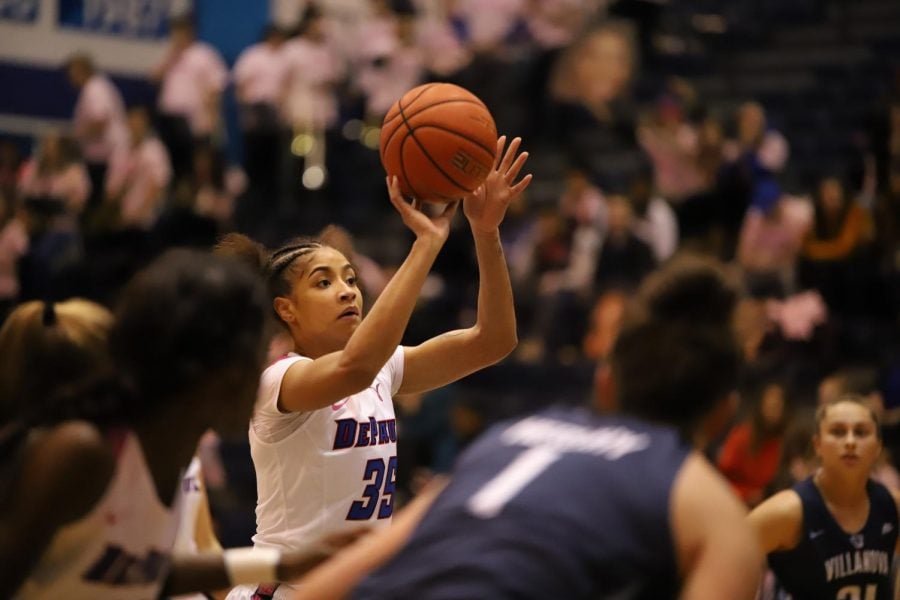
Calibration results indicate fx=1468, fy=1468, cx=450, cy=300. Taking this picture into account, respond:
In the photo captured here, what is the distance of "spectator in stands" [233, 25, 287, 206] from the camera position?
14.5 meters

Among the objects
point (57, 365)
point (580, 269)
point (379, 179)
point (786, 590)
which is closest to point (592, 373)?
point (580, 269)

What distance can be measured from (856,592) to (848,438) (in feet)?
1.95

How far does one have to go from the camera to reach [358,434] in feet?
15.0

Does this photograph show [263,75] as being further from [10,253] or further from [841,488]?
[841,488]

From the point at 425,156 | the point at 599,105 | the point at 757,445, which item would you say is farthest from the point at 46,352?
the point at 599,105

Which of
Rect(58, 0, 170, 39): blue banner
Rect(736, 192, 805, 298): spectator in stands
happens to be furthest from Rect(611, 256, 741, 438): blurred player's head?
Rect(58, 0, 170, 39): blue banner

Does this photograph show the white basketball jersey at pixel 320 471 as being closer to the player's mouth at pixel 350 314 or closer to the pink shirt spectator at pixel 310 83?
the player's mouth at pixel 350 314

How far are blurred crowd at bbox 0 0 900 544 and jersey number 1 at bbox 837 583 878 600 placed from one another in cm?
210

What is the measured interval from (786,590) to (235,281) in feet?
10.9

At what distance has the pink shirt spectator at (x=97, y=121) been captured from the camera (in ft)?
47.3

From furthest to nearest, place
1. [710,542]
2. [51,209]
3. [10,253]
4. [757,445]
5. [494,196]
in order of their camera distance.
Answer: [51,209] < [10,253] < [757,445] < [494,196] < [710,542]

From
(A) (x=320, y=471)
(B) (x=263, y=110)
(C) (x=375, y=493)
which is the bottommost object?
(B) (x=263, y=110)

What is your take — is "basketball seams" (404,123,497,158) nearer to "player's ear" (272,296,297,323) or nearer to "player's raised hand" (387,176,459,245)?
"player's raised hand" (387,176,459,245)

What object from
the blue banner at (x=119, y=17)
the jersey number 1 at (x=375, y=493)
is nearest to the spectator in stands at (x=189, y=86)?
the blue banner at (x=119, y=17)
